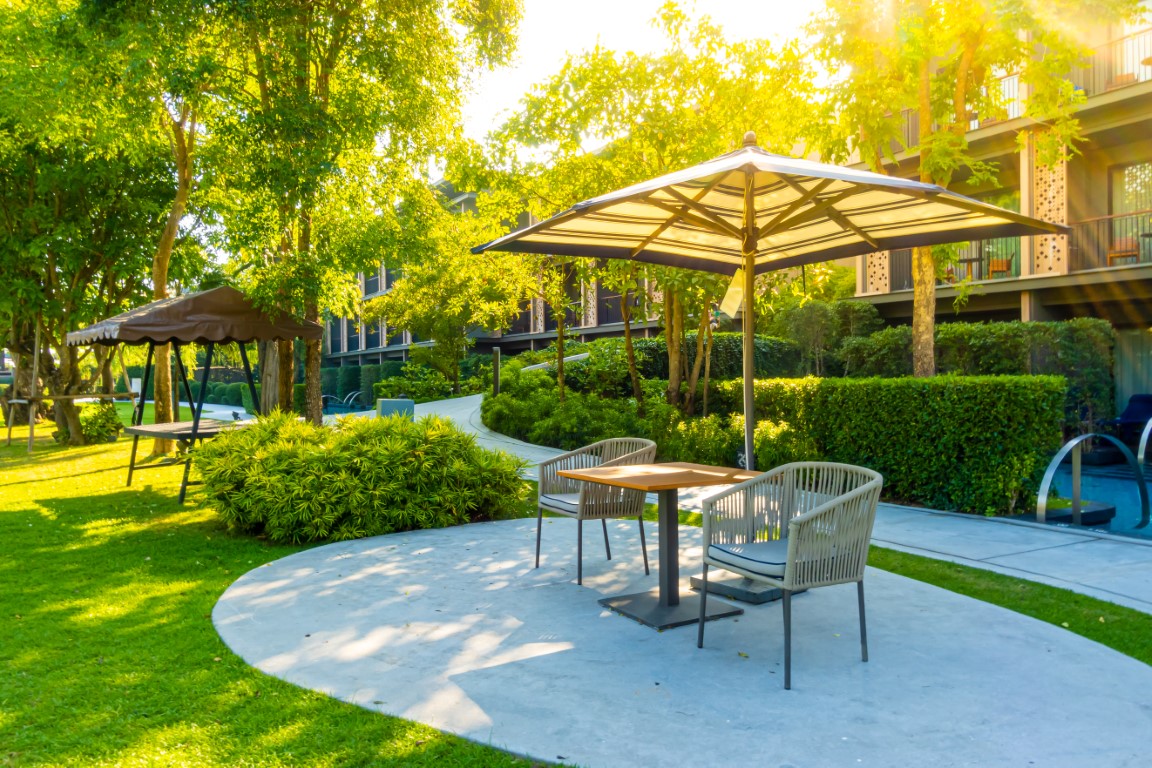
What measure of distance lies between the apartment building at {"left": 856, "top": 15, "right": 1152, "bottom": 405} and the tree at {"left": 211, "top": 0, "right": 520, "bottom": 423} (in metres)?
8.80

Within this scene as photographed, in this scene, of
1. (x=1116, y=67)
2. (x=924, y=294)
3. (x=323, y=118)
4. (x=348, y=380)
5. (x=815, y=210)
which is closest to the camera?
(x=815, y=210)

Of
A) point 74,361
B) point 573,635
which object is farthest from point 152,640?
point 74,361

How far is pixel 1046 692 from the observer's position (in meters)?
3.74

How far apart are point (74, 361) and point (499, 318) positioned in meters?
8.77

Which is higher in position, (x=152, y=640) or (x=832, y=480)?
(x=832, y=480)

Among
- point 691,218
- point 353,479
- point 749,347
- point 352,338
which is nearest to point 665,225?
point 691,218

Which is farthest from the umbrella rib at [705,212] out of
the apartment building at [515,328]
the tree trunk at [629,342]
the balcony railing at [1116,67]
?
the balcony railing at [1116,67]

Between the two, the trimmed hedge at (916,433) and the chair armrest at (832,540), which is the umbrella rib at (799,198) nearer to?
the chair armrest at (832,540)

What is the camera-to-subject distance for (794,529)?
3912 mm

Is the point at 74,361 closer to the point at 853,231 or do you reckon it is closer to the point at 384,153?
the point at 384,153

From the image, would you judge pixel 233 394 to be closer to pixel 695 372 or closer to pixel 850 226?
pixel 695 372

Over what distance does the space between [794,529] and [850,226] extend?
10.5 ft

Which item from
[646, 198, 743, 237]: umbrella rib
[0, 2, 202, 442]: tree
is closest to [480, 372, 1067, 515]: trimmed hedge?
[646, 198, 743, 237]: umbrella rib

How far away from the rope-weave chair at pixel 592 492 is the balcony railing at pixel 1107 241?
13.1 metres
